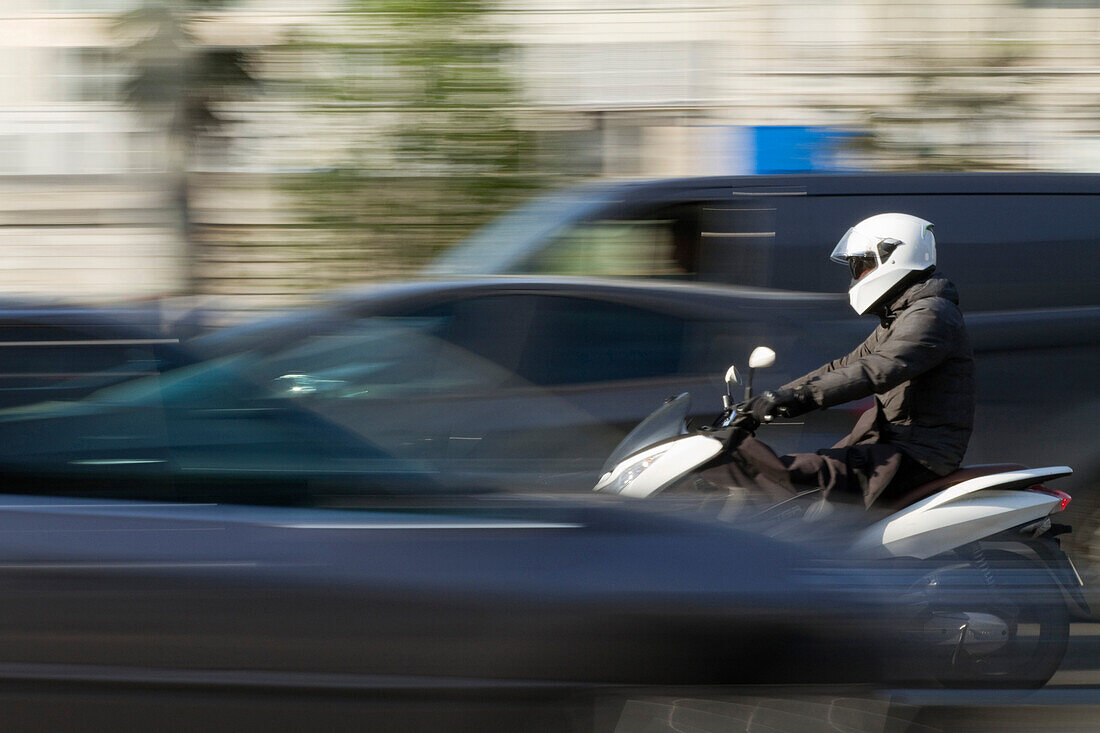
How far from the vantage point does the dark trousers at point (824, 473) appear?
12.8ft

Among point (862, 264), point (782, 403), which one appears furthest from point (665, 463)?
point (862, 264)

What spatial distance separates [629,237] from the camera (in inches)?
198

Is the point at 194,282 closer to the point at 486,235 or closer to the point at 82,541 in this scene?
the point at 486,235

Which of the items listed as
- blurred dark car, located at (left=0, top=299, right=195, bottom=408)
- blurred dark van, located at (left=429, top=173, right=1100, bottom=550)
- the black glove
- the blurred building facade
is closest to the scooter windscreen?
the black glove

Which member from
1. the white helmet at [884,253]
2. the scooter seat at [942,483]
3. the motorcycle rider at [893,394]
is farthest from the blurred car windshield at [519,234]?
the scooter seat at [942,483]

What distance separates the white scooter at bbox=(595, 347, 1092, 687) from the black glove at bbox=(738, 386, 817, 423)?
0.18 feet

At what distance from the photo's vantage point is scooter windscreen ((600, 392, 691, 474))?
4.08 meters

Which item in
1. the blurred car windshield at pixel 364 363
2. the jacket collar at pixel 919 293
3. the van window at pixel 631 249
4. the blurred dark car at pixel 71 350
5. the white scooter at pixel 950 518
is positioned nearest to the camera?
the blurred dark car at pixel 71 350

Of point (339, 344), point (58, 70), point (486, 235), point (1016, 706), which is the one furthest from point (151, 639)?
point (58, 70)

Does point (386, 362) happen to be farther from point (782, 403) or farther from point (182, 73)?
point (182, 73)

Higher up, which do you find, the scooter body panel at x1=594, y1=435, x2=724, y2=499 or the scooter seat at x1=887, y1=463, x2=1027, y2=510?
the scooter body panel at x1=594, y1=435, x2=724, y2=499

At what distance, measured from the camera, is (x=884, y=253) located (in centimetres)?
415

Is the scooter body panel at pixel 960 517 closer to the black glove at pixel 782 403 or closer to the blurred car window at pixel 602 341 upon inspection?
the black glove at pixel 782 403

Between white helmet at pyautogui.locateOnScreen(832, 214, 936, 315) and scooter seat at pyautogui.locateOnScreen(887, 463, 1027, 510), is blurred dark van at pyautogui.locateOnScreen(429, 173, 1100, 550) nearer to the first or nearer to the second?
white helmet at pyautogui.locateOnScreen(832, 214, 936, 315)
